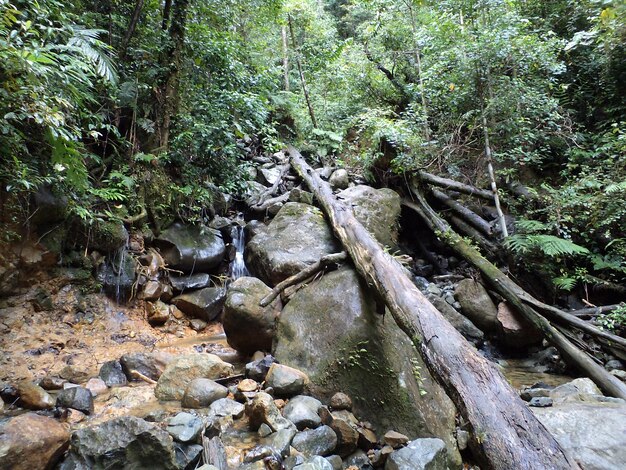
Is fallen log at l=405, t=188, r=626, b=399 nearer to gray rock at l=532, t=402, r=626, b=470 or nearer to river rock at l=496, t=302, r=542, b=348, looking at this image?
river rock at l=496, t=302, r=542, b=348

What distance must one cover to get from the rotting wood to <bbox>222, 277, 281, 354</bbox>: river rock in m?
0.12

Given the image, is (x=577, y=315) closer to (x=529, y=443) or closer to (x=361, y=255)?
(x=361, y=255)

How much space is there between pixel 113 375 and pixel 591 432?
4549mm

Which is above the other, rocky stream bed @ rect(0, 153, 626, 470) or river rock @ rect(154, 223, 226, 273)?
river rock @ rect(154, 223, 226, 273)

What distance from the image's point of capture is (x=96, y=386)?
357 cm

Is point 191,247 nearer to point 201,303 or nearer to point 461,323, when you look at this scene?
point 201,303

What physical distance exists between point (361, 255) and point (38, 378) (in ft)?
12.6

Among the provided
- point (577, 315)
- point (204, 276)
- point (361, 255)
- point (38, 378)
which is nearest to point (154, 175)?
point (204, 276)

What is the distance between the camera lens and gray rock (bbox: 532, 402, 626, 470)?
7.93 feet

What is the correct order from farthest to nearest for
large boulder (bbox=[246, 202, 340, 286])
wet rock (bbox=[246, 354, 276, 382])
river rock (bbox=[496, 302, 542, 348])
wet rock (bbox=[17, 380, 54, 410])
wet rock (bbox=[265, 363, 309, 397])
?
1. large boulder (bbox=[246, 202, 340, 286])
2. river rock (bbox=[496, 302, 542, 348])
3. wet rock (bbox=[246, 354, 276, 382])
4. wet rock (bbox=[265, 363, 309, 397])
5. wet rock (bbox=[17, 380, 54, 410])

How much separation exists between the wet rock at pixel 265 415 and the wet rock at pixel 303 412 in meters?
0.08

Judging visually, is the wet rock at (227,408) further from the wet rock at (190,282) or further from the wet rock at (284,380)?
the wet rock at (190,282)

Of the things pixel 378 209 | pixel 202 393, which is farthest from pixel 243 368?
pixel 378 209

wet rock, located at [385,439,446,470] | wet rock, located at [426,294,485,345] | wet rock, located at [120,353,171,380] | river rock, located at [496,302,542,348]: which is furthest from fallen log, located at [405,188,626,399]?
wet rock, located at [120,353,171,380]
